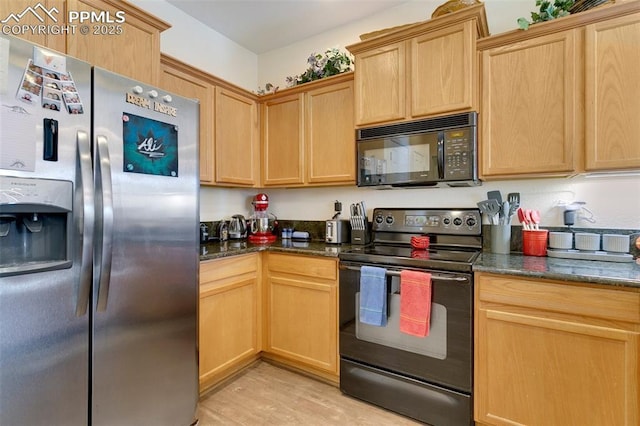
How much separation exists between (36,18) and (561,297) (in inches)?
105

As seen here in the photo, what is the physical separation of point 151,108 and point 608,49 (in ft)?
7.59

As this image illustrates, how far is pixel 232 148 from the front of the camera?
253 cm

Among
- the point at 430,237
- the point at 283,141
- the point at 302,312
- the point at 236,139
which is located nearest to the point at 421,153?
the point at 430,237

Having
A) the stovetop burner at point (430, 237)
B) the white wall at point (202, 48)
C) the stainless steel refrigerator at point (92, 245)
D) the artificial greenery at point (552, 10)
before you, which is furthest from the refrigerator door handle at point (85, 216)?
the artificial greenery at point (552, 10)

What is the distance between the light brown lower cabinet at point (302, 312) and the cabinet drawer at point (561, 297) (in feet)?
3.06

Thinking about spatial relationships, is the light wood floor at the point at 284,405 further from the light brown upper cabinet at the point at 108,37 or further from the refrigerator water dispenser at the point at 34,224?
the light brown upper cabinet at the point at 108,37

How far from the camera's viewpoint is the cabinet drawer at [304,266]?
81.4 inches

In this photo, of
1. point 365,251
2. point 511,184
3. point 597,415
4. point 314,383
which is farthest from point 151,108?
point 597,415

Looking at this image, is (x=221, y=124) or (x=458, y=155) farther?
(x=221, y=124)

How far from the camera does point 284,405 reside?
74.5 inches

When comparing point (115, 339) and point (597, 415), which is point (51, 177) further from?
point (597, 415)

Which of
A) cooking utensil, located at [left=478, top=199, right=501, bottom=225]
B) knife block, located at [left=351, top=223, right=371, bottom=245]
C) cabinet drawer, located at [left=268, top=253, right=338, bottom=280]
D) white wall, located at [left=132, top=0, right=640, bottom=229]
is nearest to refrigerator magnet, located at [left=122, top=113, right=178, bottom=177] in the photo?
cabinet drawer, located at [left=268, top=253, right=338, bottom=280]

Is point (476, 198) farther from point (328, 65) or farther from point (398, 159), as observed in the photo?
point (328, 65)

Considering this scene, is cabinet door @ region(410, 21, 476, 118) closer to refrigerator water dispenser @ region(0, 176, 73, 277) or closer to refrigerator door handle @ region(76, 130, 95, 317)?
refrigerator door handle @ region(76, 130, 95, 317)
